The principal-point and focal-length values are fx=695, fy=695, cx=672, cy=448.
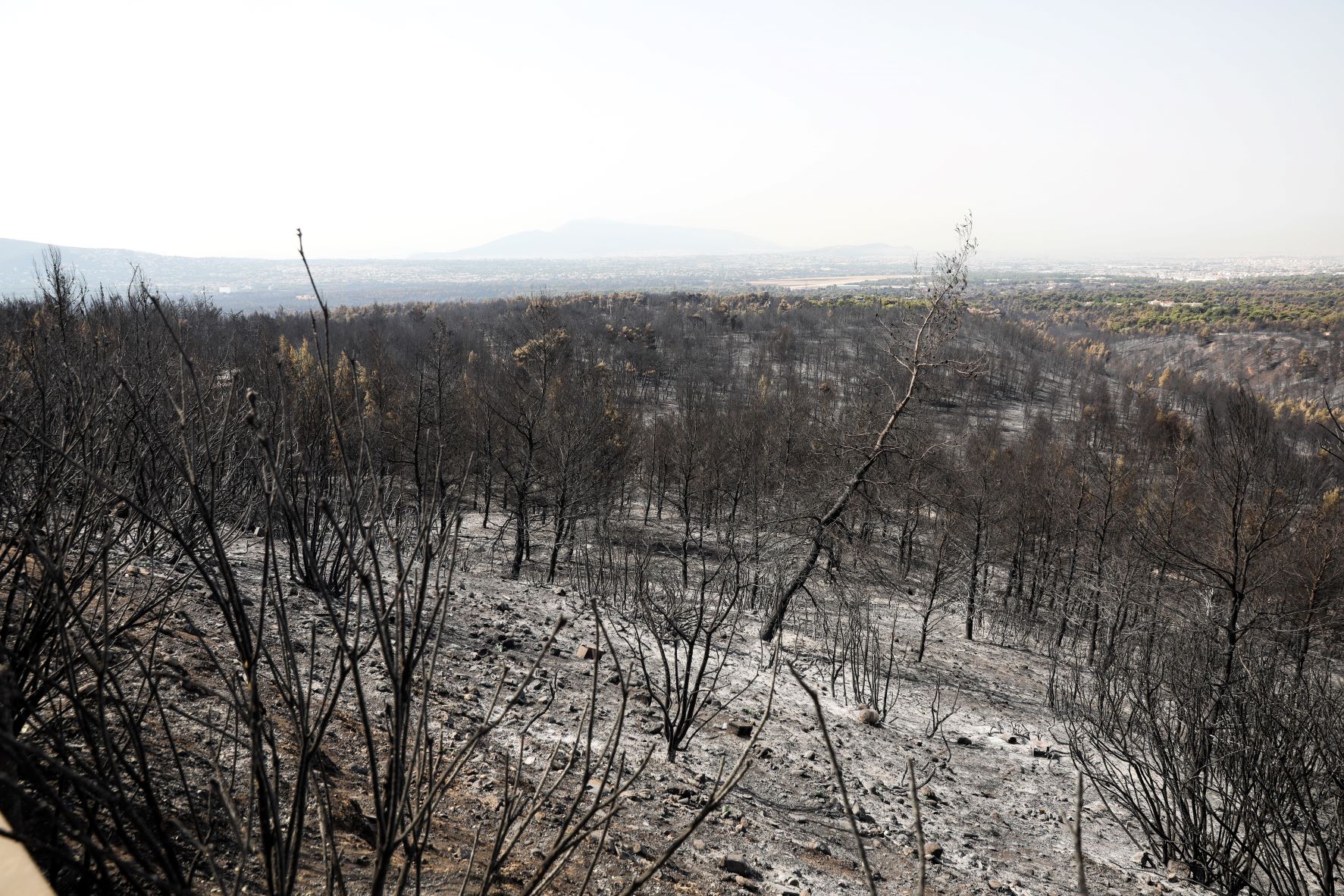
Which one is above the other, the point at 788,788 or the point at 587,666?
the point at 587,666

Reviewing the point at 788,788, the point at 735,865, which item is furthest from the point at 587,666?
the point at 735,865

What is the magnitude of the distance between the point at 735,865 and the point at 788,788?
1.63m

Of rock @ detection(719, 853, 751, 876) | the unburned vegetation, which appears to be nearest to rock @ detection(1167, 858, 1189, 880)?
the unburned vegetation

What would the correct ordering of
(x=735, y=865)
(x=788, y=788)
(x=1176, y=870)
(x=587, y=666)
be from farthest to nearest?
(x=587, y=666) → (x=788, y=788) → (x=1176, y=870) → (x=735, y=865)

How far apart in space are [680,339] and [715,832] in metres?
78.8

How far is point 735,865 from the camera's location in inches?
193

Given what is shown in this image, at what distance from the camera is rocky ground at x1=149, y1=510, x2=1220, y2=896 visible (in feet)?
16.1

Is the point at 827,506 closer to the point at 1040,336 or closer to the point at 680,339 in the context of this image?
the point at 680,339

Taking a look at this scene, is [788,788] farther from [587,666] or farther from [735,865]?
[587,666]

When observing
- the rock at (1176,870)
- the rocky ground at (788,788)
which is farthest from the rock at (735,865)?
the rock at (1176,870)

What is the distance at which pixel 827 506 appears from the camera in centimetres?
1323

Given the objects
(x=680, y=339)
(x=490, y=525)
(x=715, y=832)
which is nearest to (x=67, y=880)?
(x=715, y=832)

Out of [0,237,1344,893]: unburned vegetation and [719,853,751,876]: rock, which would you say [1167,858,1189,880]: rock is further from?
[719,853,751,876]: rock

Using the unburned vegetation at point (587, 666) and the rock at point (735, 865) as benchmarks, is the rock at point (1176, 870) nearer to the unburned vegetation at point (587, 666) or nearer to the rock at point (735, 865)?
the unburned vegetation at point (587, 666)
